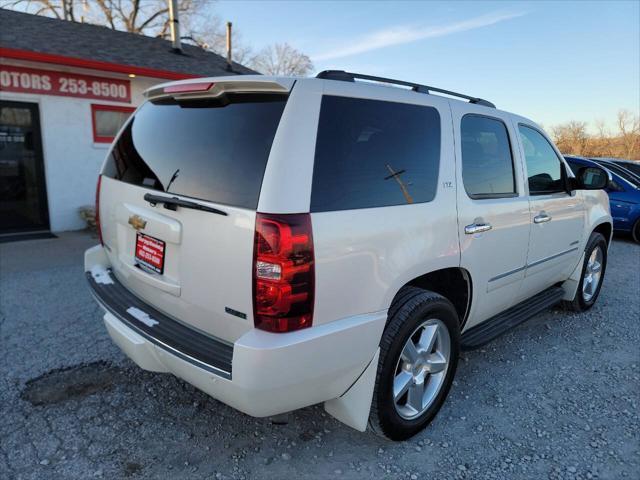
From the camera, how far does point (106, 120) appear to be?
8.79 metres

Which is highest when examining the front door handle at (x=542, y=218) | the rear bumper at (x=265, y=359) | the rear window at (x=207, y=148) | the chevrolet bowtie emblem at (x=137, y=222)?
the rear window at (x=207, y=148)

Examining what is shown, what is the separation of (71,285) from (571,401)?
511cm

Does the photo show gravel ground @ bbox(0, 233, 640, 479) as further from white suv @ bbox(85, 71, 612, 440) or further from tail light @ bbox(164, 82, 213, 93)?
tail light @ bbox(164, 82, 213, 93)

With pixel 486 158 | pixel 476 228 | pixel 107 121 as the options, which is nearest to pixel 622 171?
pixel 486 158

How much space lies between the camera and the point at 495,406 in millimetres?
2994

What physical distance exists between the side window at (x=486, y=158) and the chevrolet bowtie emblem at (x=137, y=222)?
6.24 feet

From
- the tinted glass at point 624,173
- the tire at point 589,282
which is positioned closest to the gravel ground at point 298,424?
the tire at point 589,282

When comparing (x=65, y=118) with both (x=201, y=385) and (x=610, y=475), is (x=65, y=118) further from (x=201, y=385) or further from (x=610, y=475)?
(x=610, y=475)

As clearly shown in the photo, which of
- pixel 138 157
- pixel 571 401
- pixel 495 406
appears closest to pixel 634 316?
pixel 571 401

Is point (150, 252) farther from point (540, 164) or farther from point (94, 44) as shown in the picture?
point (94, 44)

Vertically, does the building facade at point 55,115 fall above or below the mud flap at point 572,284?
above

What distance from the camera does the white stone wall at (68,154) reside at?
26.2 feet

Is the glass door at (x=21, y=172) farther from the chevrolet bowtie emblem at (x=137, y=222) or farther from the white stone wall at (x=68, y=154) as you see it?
the chevrolet bowtie emblem at (x=137, y=222)

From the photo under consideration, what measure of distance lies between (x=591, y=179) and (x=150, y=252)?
151 inches
